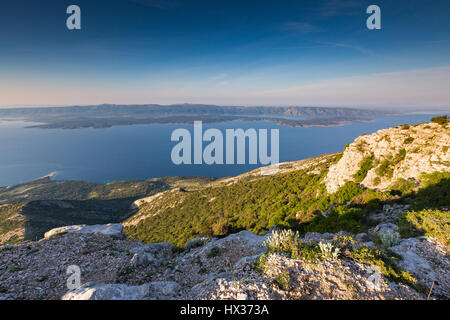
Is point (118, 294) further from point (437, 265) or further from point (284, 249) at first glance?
point (437, 265)

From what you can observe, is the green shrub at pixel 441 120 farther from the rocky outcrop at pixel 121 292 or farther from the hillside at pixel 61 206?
the hillside at pixel 61 206

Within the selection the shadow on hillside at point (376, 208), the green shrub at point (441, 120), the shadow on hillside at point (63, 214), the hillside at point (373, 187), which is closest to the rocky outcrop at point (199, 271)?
the shadow on hillside at point (376, 208)

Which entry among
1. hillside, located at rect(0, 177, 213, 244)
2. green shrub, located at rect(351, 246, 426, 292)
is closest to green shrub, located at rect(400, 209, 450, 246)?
green shrub, located at rect(351, 246, 426, 292)

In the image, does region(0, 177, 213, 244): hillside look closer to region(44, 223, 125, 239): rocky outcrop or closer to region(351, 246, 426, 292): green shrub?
region(44, 223, 125, 239): rocky outcrop

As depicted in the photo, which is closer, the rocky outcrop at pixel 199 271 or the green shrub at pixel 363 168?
the rocky outcrop at pixel 199 271
